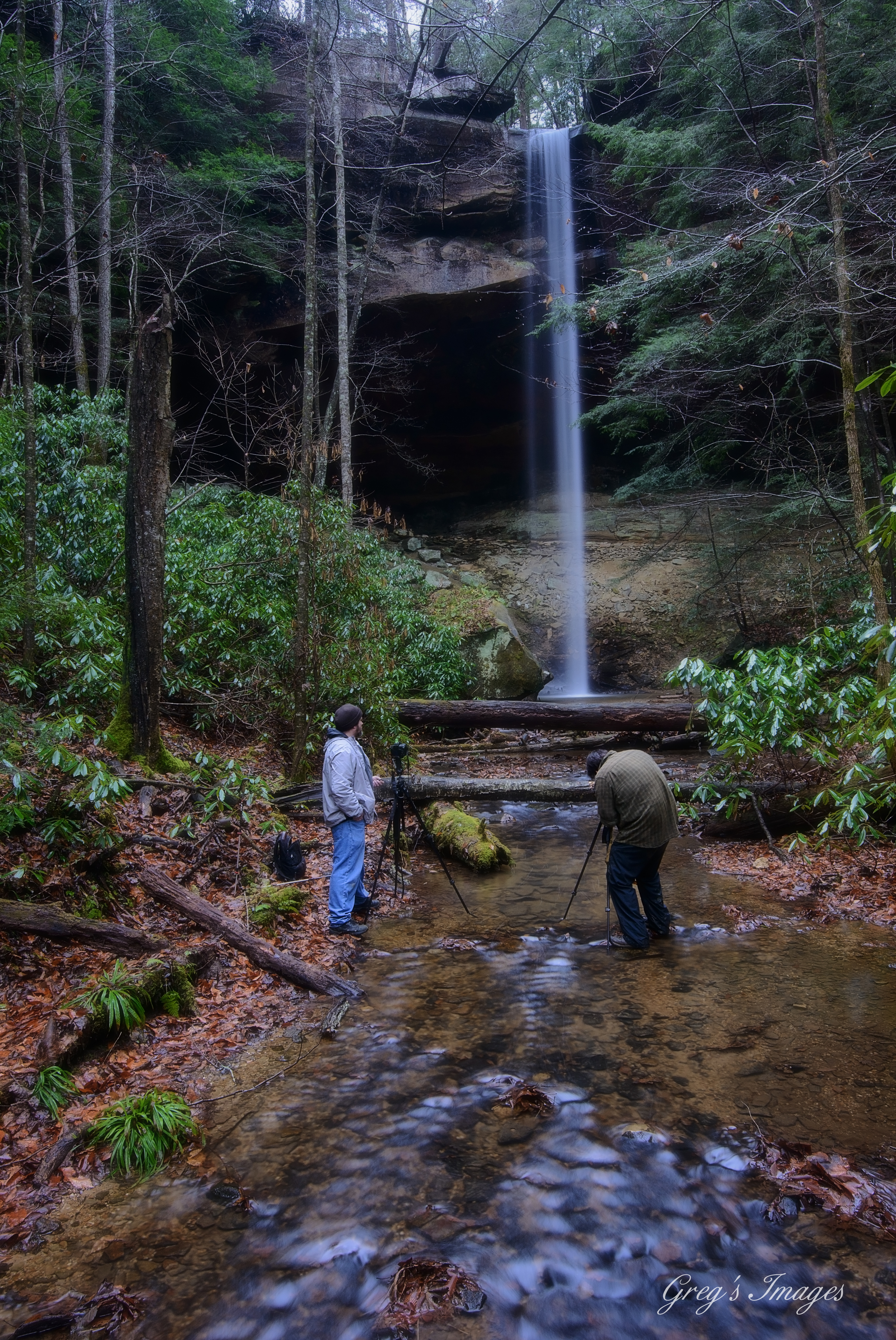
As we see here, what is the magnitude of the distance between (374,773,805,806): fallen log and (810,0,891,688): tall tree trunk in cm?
291

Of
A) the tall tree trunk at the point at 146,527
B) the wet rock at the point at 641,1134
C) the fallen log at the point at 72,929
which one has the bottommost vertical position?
the wet rock at the point at 641,1134

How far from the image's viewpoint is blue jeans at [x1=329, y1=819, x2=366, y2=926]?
5746 mm

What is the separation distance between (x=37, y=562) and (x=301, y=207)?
12.1m

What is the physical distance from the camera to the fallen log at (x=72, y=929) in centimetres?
426

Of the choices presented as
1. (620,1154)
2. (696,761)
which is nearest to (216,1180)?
(620,1154)

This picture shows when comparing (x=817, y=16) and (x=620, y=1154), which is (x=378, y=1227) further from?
(x=817, y=16)

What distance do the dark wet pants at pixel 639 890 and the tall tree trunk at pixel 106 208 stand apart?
11537 millimetres

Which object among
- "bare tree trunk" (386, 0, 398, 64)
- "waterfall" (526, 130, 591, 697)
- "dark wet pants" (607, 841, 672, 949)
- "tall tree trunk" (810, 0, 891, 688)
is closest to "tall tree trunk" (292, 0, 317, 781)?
"dark wet pants" (607, 841, 672, 949)

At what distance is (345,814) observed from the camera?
570cm

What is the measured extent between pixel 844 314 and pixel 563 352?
54.3 ft

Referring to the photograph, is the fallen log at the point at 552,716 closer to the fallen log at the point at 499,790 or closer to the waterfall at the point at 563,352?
the fallen log at the point at 499,790

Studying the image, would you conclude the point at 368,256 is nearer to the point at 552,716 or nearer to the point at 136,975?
the point at 552,716

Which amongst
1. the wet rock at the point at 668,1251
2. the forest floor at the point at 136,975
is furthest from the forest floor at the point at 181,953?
the wet rock at the point at 668,1251

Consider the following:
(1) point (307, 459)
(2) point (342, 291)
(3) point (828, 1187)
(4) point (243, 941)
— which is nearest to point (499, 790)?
(1) point (307, 459)
